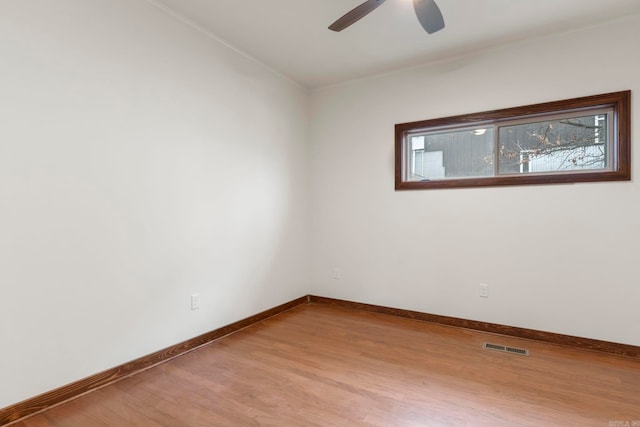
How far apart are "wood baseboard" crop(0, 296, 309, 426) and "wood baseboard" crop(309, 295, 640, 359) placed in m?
1.49

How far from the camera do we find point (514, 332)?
110 inches

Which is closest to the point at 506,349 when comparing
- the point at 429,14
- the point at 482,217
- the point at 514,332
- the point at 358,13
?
the point at 514,332

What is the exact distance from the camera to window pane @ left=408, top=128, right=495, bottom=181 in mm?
2994

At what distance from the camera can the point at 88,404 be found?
1.80 meters

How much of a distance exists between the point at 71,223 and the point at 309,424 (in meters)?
1.77

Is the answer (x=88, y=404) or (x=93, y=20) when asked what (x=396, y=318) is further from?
(x=93, y=20)

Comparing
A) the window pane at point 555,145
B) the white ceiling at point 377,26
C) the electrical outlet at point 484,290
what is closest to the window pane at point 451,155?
the window pane at point 555,145

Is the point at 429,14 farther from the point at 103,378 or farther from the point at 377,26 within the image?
the point at 103,378

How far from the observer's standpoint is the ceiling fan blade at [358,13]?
175 cm

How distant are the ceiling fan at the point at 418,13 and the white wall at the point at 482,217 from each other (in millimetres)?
1205

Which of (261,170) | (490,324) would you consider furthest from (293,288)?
(490,324)

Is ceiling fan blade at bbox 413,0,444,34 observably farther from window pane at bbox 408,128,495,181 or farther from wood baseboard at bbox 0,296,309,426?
wood baseboard at bbox 0,296,309,426

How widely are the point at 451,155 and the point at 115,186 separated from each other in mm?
2929

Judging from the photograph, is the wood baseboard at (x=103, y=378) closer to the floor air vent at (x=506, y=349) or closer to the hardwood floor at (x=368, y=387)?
the hardwood floor at (x=368, y=387)
